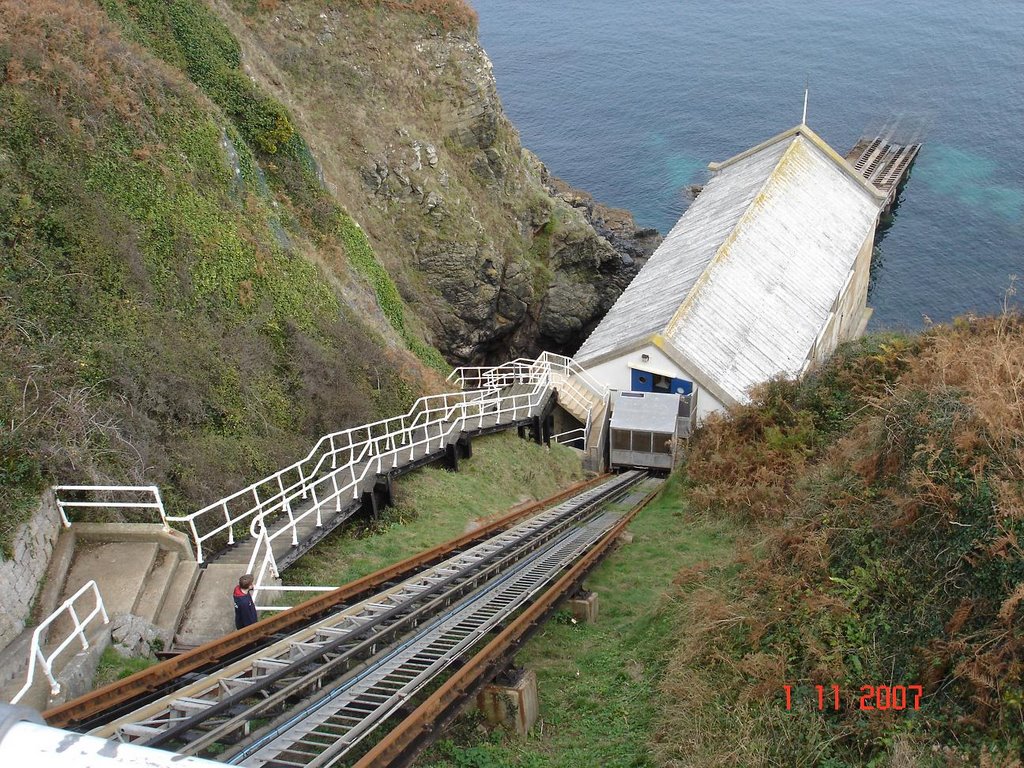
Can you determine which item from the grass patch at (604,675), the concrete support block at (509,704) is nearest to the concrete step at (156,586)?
the grass patch at (604,675)

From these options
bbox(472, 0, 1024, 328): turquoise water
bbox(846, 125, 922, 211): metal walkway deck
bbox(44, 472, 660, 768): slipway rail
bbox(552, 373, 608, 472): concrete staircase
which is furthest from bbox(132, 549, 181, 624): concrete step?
bbox(846, 125, 922, 211): metal walkway deck

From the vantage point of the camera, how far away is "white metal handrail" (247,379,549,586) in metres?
14.6

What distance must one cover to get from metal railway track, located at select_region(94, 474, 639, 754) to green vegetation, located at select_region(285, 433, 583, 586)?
2.11m

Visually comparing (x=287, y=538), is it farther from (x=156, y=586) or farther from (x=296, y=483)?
(x=156, y=586)

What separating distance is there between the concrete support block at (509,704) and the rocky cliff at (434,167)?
2822 cm

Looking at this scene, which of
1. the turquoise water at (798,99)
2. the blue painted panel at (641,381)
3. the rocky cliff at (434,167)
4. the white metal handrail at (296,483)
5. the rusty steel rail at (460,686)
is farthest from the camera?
the turquoise water at (798,99)

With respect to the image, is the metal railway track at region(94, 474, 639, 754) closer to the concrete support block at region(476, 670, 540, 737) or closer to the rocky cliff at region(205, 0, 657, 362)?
the concrete support block at region(476, 670, 540, 737)

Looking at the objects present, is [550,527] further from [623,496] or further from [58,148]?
[58,148]

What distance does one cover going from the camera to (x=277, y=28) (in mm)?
39062

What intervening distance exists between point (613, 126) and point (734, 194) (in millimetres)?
35666

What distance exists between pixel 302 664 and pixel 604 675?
202 inches

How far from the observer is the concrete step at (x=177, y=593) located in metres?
12.6

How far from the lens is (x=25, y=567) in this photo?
1187 centimetres

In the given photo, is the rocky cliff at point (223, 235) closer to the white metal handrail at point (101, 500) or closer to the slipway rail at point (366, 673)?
the white metal handrail at point (101, 500)
